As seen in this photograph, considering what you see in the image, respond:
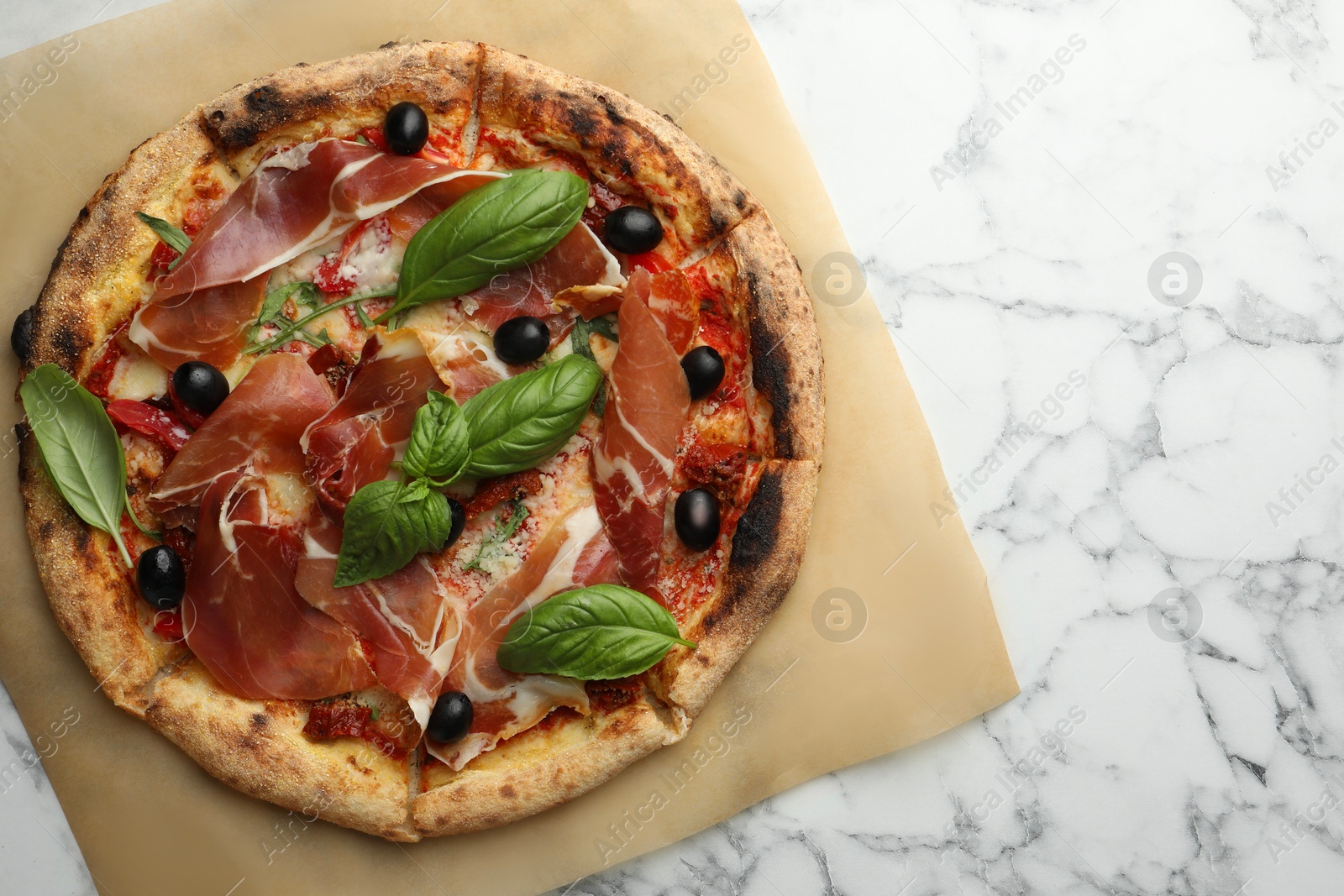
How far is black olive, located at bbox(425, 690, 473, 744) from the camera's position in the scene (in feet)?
9.62

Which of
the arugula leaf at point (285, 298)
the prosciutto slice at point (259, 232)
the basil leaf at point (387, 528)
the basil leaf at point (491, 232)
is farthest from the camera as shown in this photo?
the arugula leaf at point (285, 298)

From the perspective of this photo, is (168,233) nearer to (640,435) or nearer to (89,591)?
(89,591)

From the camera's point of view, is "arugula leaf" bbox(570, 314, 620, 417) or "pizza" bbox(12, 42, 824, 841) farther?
"arugula leaf" bbox(570, 314, 620, 417)

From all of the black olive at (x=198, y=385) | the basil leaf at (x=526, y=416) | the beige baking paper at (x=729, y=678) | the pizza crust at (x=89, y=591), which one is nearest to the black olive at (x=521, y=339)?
the basil leaf at (x=526, y=416)

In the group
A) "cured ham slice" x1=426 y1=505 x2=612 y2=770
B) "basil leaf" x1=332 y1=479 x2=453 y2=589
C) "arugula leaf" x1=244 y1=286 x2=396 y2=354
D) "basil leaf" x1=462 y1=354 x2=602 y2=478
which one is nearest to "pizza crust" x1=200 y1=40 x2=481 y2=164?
"arugula leaf" x1=244 y1=286 x2=396 y2=354

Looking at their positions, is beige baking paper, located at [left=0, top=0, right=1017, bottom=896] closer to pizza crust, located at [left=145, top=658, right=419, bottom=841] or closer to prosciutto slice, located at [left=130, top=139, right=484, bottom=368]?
pizza crust, located at [left=145, top=658, right=419, bottom=841]

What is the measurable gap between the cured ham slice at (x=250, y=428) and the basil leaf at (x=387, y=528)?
1.25 feet

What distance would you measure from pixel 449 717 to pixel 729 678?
0.97 meters

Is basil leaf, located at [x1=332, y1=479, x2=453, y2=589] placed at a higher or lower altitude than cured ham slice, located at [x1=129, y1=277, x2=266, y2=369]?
lower

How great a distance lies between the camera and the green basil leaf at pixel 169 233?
3.03 meters

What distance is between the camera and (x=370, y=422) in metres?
3.00

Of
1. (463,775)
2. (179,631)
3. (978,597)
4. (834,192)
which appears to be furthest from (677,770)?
(834,192)

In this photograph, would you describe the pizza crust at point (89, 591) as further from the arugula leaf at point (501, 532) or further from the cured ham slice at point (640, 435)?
the cured ham slice at point (640, 435)

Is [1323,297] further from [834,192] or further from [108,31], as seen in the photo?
[108,31]
